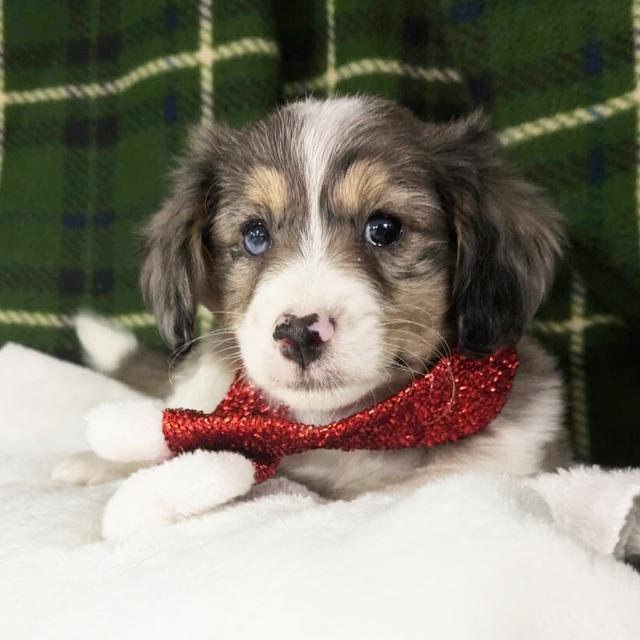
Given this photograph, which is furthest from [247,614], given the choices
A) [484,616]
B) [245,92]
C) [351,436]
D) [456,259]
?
[245,92]

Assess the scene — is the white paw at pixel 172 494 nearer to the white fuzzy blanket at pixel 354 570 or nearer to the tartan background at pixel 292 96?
the white fuzzy blanket at pixel 354 570

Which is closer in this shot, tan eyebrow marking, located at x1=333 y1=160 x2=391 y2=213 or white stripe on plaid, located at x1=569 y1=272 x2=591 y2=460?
tan eyebrow marking, located at x1=333 y1=160 x2=391 y2=213

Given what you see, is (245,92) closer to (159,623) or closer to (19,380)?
(19,380)

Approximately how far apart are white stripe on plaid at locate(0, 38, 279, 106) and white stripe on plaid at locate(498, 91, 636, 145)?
57cm

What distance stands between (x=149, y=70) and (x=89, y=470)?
3.25ft

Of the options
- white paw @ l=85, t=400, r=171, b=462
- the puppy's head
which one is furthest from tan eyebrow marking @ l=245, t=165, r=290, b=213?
white paw @ l=85, t=400, r=171, b=462

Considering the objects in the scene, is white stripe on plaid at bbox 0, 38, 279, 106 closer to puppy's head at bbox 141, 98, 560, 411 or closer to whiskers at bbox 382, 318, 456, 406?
puppy's head at bbox 141, 98, 560, 411

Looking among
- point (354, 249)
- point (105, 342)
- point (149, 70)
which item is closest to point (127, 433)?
point (354, 249)

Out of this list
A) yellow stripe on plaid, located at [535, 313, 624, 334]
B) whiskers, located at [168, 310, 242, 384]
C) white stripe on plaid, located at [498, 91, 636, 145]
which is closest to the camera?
whiskers, located at [168, 310, 242, 384]

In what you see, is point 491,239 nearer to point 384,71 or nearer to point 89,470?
point 384,71

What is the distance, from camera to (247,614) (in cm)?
73

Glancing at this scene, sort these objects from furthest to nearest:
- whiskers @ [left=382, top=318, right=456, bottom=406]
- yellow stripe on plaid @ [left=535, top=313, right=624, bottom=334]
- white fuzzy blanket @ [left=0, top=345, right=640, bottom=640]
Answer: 1. yellow stripe on plaid @ [left=535, top=313, right=624, bottom=334]
2. whiskers @ [left=382, top=318, right=456, bottom=406]
3. white fuzzy blanket @ [left=0, top=345, right=640, bottom=640]

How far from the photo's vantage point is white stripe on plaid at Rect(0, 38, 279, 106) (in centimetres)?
172

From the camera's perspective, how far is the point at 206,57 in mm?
1771
